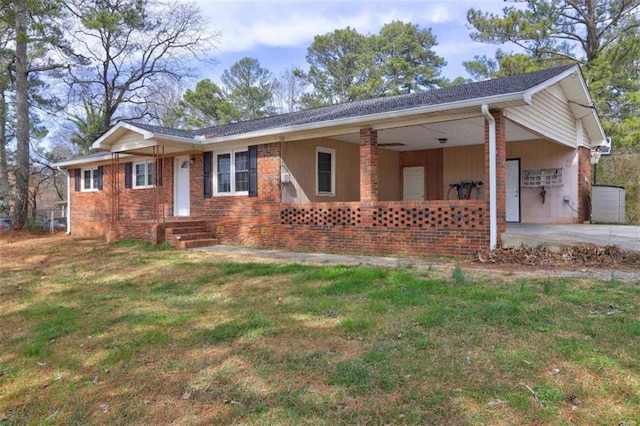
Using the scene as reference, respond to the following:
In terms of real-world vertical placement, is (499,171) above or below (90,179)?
below

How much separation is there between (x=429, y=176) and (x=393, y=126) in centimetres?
527

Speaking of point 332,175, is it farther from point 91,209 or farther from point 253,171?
point 91,209

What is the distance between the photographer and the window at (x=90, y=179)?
15.9m

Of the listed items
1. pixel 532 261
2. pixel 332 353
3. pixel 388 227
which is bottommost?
pixel 332 353

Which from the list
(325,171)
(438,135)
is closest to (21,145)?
(325,171)

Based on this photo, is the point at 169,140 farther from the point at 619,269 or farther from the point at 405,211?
the point at 619,269

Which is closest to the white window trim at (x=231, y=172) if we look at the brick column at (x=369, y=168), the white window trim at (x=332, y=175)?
the white window trim at (x=332, y=175)

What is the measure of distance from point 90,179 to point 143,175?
11.5 ft

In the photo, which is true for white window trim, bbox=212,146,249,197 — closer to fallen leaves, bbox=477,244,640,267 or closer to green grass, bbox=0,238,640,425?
green grass, bbox=0,238,640,425

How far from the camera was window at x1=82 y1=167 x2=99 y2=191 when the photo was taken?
52.0 feet

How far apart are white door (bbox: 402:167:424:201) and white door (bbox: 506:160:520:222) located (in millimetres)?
2643

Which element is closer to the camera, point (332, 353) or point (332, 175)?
point (332, 353)

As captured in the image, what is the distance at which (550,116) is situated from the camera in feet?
32.2

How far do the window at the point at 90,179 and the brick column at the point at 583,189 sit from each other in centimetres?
1547
